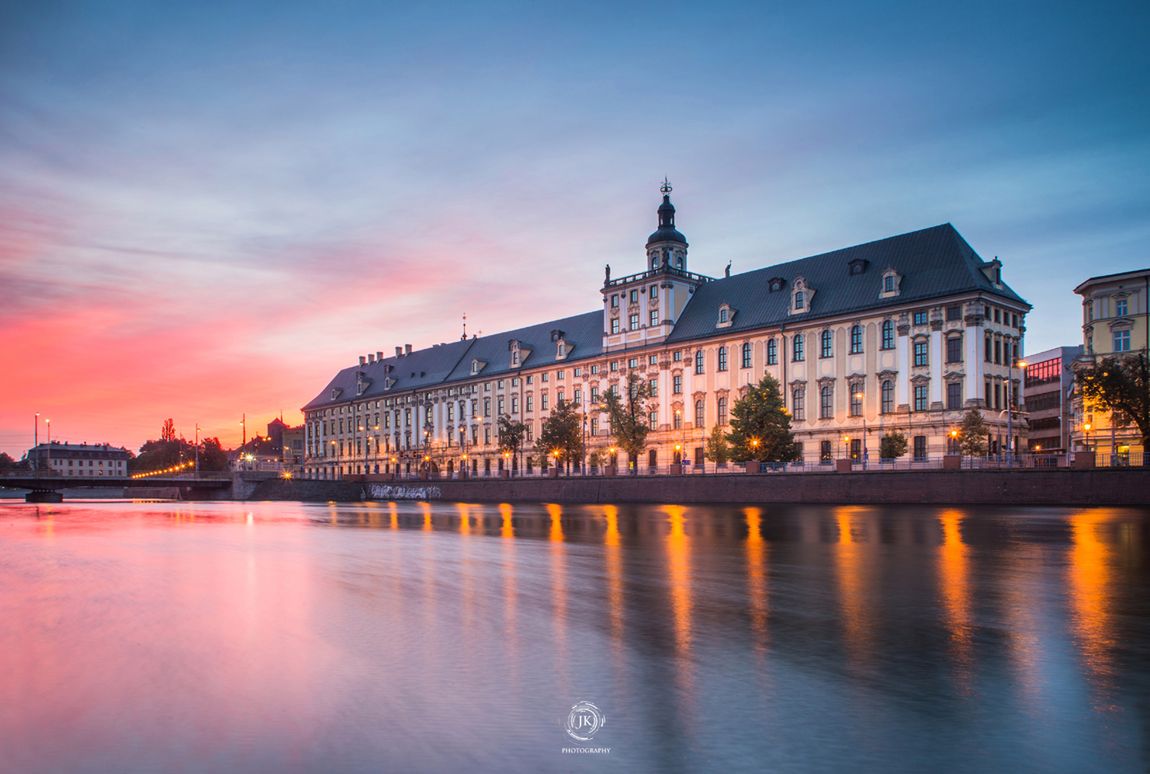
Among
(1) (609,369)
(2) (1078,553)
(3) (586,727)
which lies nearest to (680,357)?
(1) (609,369)

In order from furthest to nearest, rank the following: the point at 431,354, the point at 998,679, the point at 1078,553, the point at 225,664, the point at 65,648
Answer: the point at 431,354 < the point at 1078,553 < the point at 65,648 < the point at 225,664 < the point at 998,679

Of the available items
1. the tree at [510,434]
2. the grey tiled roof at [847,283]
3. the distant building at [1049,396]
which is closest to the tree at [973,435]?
the grey tiled roof at [847,283]

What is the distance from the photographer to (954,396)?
65562mm

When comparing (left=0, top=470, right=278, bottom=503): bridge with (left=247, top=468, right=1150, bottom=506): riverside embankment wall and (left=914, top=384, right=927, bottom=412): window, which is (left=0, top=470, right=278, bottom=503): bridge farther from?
(left=914, top=384, right=927, bottom=412): window

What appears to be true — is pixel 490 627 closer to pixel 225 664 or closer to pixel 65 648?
pixel 225 664

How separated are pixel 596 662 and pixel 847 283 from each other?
2702 inches

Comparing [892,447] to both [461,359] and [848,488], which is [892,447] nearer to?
[848,488]

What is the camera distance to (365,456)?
5433 inches

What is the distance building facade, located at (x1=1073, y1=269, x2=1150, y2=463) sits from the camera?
70.9 m

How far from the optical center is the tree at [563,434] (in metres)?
92.0

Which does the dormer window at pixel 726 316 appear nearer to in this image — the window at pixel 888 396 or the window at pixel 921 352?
the window at pixel 888 396

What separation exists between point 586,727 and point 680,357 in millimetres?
80450

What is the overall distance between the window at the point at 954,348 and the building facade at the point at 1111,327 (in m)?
12.5

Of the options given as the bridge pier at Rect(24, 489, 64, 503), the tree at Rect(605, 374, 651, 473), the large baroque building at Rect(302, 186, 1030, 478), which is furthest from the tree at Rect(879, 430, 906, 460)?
the bridge pier at Rect(24, 489, 64, 503)
